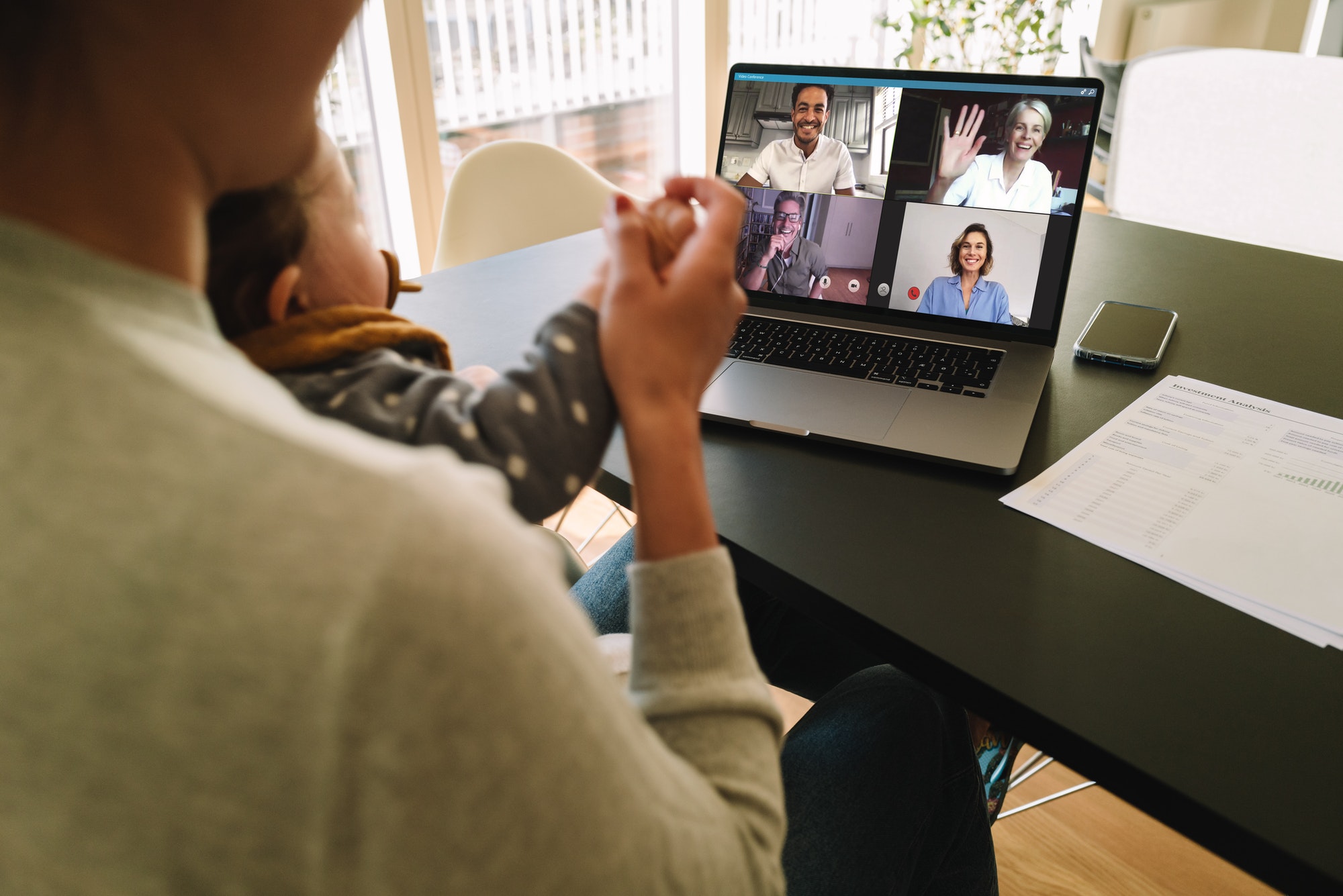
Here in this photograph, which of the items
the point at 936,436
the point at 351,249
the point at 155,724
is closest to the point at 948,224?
the point at 936,436

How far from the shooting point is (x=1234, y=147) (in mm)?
1959

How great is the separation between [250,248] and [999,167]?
0.86m

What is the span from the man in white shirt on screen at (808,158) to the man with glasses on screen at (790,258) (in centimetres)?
3

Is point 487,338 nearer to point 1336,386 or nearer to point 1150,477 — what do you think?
point 1150,477

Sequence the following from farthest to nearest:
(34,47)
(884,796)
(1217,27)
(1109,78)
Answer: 1. (1217,27)
2. (1109,78)
3. (884,796)
4. (34,47)

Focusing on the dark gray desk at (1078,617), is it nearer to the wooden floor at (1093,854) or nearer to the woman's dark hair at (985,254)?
the woman's dark hair at (985,254)

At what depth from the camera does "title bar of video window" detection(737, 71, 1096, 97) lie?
1030mm

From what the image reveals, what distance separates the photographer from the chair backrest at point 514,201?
6.06ft

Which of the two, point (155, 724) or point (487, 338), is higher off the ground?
point (155, 724)

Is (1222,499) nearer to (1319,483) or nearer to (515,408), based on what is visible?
(1319,483)

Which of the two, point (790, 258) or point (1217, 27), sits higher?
point (1217, 27)

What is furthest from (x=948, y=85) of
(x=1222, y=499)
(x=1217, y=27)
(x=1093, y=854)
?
(x=1217, y=27)

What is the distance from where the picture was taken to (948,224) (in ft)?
3.50

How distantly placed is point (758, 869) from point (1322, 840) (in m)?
0.32
